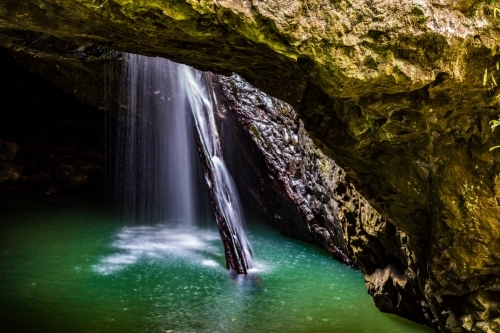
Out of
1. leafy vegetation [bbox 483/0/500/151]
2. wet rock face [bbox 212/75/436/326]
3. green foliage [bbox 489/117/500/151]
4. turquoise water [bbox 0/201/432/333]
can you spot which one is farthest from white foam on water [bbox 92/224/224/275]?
leafy vegetation [bbox 483/0/500/151]

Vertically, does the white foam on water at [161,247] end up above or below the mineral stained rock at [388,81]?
below

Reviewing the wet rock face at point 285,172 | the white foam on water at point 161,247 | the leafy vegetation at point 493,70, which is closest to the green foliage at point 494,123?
the leafy vegetation at point 493,70

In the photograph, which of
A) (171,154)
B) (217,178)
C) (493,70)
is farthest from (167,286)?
(171,154)

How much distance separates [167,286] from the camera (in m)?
6.82

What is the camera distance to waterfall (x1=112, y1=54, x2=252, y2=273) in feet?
27.3

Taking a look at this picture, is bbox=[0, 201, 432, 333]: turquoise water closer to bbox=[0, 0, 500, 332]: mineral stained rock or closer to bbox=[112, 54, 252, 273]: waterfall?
bbox=[112, 54, 252, 273]: waterfall

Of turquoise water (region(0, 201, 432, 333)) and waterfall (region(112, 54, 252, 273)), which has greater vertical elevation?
waterfall (region(112, 54, 252, 273))

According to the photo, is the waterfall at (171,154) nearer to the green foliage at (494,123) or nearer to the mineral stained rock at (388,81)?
the mineral stained rock at (388,81)

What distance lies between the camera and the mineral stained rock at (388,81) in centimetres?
291

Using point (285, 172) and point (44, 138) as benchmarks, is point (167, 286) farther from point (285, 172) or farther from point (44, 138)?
point (44, 138)

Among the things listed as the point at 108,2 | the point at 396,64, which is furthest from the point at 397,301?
the point at 108,2

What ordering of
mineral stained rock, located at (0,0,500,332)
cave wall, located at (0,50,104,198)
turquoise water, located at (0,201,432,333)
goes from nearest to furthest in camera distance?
mineral stained rock, located at (0,0,500,332) < turquoise water, located at (0,201,432,333) < cave wall, located at (0,50,104,198)

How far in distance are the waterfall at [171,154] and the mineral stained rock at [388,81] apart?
350 centimetres

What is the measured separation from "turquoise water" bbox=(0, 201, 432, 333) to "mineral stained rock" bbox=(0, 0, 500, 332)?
58.1 inches
